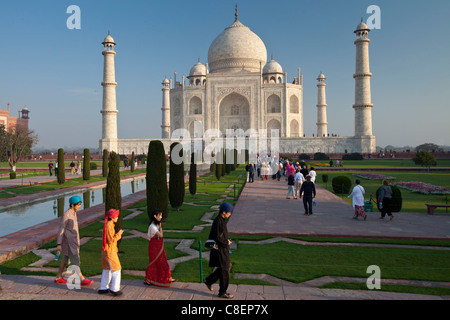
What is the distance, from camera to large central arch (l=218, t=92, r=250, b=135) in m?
42.8

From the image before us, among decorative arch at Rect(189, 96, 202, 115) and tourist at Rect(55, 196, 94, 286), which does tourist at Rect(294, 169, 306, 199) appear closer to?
tourist at Rect(55, 196, 94, 286)

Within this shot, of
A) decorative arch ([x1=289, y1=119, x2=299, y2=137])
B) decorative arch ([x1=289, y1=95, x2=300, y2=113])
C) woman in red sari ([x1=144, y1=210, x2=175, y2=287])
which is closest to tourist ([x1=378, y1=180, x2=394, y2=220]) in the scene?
woman in red sari ([x1=144, y1=210, x2=175, y2=287])

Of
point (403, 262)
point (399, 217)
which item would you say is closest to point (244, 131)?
point (399, 217)

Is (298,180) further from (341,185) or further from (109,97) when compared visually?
(109,97)

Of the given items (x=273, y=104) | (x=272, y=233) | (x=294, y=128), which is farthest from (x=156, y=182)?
(x=294, y=128)

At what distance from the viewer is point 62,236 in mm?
4102

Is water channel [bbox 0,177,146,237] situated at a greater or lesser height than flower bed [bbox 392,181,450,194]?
lesser

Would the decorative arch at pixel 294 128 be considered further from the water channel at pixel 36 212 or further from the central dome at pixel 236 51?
the water channel at pixel 36 212

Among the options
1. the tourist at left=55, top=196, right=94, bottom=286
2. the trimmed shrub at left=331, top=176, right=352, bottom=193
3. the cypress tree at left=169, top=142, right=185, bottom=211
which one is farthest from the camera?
the trimmed shrub at left=331, top=176, right=352, bottom=193

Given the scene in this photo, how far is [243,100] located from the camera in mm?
43250

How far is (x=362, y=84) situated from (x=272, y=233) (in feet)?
103
